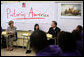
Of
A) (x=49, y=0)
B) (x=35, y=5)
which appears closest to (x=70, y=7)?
(x=49, y=0)

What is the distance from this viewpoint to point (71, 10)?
509cm

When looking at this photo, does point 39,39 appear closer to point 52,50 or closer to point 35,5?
point 52,50

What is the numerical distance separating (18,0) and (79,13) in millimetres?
2423

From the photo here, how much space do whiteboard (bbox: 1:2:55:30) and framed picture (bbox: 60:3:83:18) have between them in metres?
0.37

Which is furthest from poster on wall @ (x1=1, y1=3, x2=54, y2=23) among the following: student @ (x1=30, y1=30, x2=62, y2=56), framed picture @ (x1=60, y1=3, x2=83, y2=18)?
student @ (x1=30, y1=30, x2=62, y2=56)

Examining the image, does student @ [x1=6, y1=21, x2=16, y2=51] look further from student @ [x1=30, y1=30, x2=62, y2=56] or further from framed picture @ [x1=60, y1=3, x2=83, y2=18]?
student @ [x1=30, y1=30, x2=62, y2=56]

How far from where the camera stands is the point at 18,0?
564 cm

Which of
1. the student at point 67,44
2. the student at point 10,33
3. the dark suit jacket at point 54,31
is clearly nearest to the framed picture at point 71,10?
the dark suit jacket at point 54,31

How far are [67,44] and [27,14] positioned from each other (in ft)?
14.5

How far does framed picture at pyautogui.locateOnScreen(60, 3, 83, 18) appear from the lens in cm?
501

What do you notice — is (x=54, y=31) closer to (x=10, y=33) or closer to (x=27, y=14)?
(x=27, y=14)

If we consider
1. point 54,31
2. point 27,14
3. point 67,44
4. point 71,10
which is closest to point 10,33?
point 27,14

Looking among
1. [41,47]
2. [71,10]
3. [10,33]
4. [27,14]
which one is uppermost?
[71,10]

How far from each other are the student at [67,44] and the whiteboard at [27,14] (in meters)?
3.97
